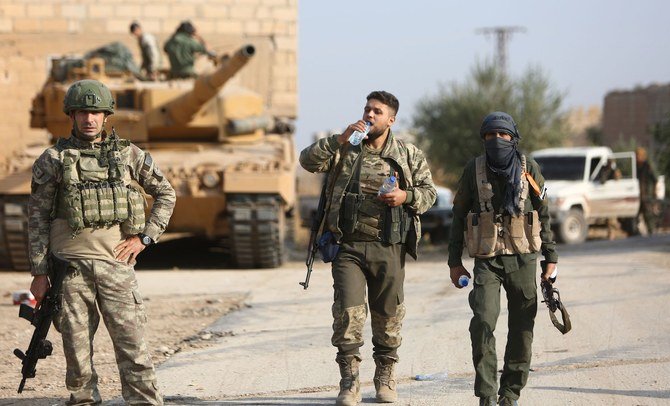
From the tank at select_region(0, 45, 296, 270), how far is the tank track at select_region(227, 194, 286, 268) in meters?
0.01

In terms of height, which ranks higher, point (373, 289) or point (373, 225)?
point (373, 225)

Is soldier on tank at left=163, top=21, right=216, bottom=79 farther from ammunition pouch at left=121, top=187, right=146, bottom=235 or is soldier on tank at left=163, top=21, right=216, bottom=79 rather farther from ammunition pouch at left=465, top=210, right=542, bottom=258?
ammunition pouch at left=465, top=210, right=542, bottom=258

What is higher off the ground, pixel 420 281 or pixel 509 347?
pixel 509 347

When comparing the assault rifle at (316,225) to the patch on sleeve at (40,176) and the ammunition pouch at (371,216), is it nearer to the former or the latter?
the ammunition pouch at (371,216)

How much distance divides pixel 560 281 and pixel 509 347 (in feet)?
19.3

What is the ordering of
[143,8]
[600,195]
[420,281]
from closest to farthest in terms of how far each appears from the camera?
1. [420,281]
2. [600,195]
3. [143,8]

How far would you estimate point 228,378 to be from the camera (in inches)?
277

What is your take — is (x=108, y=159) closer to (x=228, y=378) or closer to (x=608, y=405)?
(x=228, y=378)

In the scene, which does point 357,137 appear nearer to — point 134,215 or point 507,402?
point 134,215

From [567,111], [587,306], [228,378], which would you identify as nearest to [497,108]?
[567,111]

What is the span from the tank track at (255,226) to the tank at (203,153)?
0.04 ft

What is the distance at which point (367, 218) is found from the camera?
6.15m

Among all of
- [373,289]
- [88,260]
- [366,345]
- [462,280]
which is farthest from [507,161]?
[366,345]

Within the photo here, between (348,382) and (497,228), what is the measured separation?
1.10 metres
